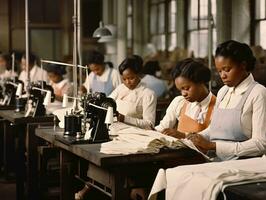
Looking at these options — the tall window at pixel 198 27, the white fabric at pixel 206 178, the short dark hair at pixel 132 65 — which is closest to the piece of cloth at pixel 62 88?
the short dark hair at pixel 132 65

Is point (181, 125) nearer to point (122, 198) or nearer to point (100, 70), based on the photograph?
point (122, 198)

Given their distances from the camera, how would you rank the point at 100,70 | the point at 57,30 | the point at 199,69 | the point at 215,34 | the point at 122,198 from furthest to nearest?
the point at 57,30, the point at 215,34, the point at 100,70, the point at 199,69, the point at 122,198

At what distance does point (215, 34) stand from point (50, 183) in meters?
4.83

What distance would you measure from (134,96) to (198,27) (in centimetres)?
554

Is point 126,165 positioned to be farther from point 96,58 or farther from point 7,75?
point 7,75

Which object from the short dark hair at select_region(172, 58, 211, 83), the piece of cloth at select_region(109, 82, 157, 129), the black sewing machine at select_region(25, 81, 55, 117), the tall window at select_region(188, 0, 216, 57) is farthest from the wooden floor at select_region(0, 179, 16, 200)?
the tall window at select_region(188, 0, 216, 57)

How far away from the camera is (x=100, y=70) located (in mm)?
6750

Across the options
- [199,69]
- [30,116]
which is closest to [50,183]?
[30,116]

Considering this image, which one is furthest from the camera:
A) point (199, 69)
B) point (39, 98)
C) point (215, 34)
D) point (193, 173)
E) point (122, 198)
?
point (215, 34)

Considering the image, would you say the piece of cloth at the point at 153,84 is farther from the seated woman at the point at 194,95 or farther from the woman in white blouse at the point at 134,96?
the seated woman at the point at 194,95

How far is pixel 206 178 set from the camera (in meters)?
2.33

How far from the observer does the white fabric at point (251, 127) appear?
301 cm

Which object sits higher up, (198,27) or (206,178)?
(198,27)

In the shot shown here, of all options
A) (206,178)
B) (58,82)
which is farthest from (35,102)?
(206,178)
